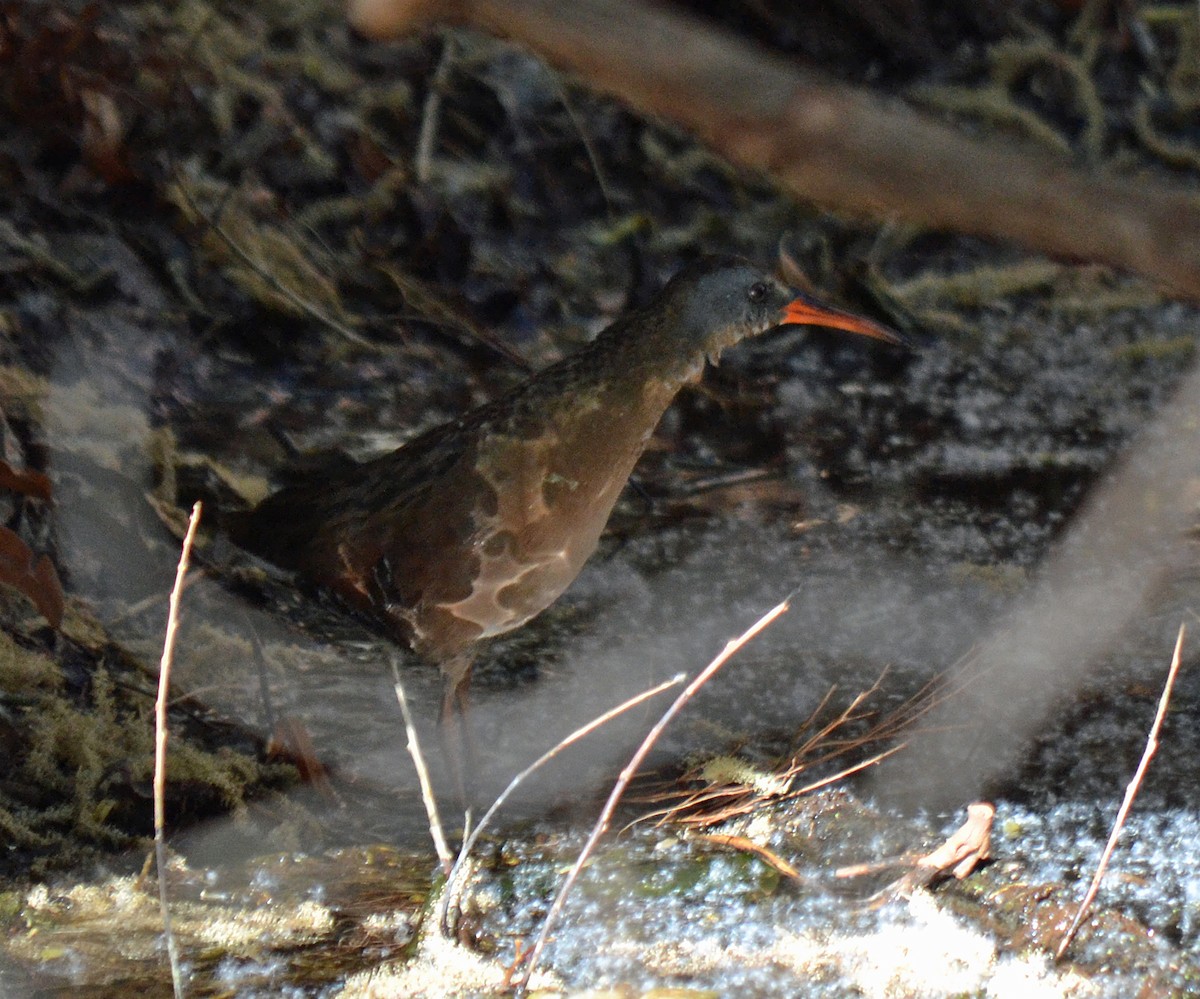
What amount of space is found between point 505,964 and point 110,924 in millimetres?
529

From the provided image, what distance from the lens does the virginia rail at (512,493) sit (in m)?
2.15

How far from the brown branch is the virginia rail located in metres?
0.64

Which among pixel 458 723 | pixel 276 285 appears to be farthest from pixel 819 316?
pixel 276 285

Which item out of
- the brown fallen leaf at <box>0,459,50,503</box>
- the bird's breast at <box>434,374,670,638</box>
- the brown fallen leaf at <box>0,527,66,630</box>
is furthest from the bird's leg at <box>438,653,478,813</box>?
the brown fallen leaf at <box>0,459,50,503</box>

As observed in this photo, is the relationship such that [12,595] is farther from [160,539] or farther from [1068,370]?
[1068,370]

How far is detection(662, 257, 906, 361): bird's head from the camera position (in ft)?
7.46

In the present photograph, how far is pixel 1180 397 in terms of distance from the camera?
336 centimetres

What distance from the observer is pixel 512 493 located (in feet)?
7.04

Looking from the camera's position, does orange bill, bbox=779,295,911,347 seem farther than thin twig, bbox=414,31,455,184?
No

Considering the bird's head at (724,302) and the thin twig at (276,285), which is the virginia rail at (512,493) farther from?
the thin twig at (276,285)

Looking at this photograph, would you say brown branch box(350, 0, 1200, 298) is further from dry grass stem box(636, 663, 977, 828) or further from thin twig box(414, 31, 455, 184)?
dry grass stem box(636, 663, 977, 828)

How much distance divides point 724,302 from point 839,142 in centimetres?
93

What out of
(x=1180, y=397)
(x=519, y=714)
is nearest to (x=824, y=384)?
(x=1180, y=397)

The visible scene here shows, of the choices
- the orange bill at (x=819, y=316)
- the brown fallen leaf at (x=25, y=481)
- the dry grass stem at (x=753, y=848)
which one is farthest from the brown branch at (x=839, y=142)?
the brown fallen leaf at (x=25, y=481)
